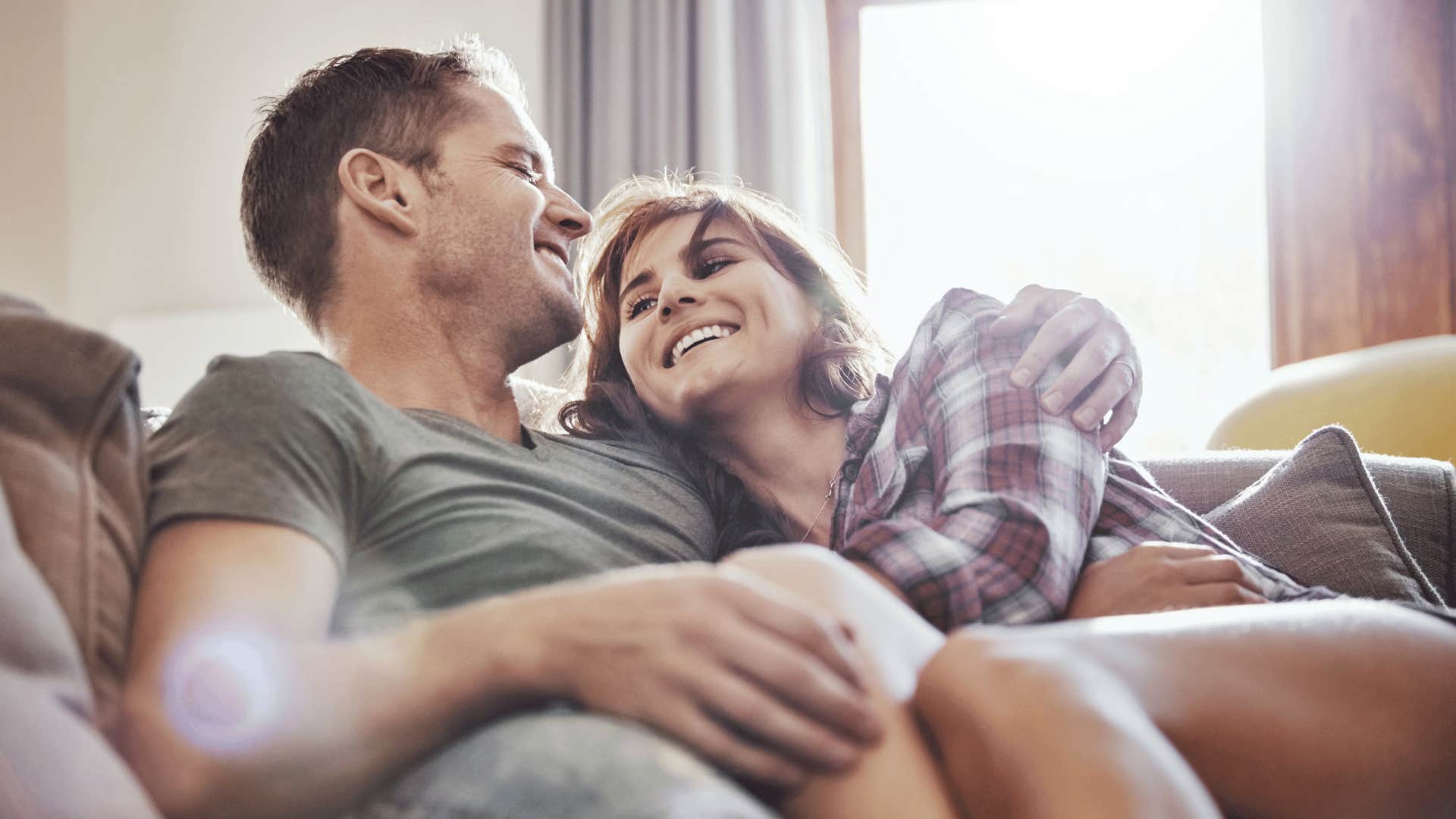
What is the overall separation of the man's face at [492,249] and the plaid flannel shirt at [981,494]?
16.7 inches

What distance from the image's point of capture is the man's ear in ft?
4.77

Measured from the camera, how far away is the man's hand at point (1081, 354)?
1149mm

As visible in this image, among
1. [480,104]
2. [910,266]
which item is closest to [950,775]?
[480,104]

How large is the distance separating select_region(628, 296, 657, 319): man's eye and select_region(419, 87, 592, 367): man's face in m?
0.13

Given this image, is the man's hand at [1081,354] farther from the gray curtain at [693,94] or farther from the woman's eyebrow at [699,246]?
the gray curtain at [693,94]

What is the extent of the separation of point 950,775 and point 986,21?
3300mm

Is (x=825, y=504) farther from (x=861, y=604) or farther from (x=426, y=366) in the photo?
(x=861, y=604)

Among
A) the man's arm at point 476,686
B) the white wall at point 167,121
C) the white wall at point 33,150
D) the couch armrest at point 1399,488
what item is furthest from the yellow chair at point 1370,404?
the white wall at point 33,150

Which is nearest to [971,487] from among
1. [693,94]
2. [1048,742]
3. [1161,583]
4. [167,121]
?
[1161,583]

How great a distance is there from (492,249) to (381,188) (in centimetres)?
17

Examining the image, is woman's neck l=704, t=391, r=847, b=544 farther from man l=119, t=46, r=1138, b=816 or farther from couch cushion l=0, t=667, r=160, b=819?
couch cushion l=0, t=667, r=160, b=819

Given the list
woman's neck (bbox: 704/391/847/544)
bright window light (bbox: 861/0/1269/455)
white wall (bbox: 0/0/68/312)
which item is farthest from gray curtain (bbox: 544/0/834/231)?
woman's neck (bbox: 704/391/847/544)

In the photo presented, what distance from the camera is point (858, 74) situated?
145 inches

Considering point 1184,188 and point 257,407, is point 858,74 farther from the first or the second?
point 257,407
